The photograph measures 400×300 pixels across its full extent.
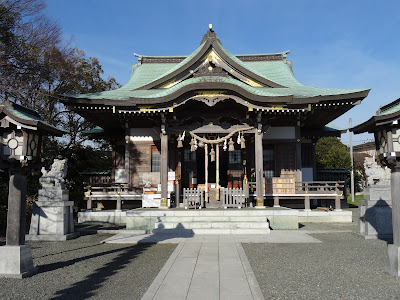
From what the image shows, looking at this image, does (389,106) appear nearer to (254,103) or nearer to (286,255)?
(286,255)

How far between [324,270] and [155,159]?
12183 millimetres

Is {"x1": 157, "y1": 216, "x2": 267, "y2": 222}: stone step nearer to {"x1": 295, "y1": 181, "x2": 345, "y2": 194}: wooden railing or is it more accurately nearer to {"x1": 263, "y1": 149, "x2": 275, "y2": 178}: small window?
{"x1": 295, "y1": 181, "x2": 345, "y2": 194}: wooden railing

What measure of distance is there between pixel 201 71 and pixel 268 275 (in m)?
12.1

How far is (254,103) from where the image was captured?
14016mm

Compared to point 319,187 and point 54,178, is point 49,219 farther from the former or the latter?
point 319,187

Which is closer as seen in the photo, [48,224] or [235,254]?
[235,254]

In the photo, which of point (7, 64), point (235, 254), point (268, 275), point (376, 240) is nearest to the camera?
point (268, 275)

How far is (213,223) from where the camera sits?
1189cm

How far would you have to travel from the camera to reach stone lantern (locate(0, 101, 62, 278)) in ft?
20.9

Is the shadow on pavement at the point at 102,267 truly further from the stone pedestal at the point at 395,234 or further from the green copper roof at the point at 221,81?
the green copper roof at the point at 221,81

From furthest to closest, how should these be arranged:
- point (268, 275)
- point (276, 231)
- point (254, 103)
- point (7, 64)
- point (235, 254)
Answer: point (7, 64) → point (254, 103) → point (276, 231) → point (235, 254) → point (268, 275)

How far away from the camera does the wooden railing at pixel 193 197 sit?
1386cm

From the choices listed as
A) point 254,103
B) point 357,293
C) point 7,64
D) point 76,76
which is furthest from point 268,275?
point 76,76

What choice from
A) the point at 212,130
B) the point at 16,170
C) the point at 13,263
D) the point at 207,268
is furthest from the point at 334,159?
the point at 13,263
